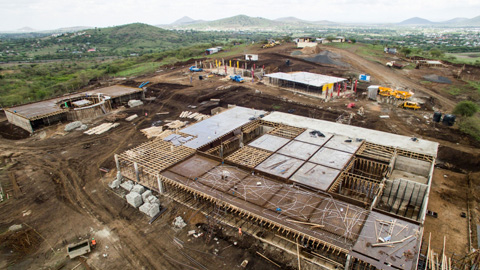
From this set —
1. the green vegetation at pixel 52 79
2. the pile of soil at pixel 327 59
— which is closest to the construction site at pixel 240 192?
the green vegetation at pixel 52 79

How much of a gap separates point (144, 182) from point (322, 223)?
594 inches

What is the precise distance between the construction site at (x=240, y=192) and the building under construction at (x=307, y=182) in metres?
0.11

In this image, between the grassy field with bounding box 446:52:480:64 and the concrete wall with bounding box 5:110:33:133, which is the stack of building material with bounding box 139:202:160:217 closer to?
the concrete wall with bounding box 5:110:33:133

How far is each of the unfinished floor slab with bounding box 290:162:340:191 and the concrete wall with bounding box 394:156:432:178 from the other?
7.40 meters

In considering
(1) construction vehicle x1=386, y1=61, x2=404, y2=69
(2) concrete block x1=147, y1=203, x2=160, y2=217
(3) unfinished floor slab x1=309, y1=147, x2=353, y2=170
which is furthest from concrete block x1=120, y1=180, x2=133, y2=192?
(1) construction vehicle x1=386, y1=61, x2=404, y2=69

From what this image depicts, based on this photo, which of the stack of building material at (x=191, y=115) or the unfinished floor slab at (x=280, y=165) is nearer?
the unfinished floor slab at (x=280, y=165)

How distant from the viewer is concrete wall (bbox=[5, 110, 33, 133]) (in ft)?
118

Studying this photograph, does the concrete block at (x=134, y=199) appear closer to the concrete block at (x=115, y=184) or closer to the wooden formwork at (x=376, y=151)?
the concrete block at (x=115, y=184)

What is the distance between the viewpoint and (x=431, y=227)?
18.6 metres

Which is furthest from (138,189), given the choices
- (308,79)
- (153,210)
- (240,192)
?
(308,79)

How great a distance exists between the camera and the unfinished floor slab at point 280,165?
67.0ft

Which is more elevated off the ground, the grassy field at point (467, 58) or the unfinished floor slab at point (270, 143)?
the grassy field at point (467, 58)

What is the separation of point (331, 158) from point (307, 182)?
177 inches

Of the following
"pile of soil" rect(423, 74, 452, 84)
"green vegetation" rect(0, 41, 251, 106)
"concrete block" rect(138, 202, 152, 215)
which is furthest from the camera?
"green vegetation" rect(0, 41, 251, 106)
